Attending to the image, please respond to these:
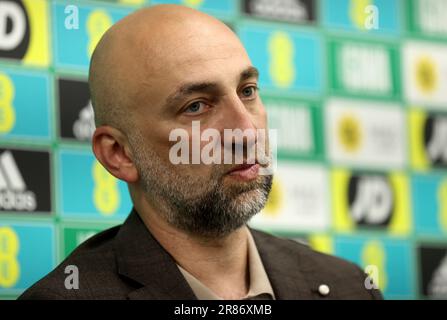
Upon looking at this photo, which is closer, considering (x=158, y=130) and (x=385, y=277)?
(x=158, y=130)

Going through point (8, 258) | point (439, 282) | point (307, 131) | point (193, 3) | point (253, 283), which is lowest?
point (253, 283)

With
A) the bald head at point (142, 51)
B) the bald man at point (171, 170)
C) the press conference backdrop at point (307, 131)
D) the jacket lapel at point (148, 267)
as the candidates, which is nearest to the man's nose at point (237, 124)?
the bald man at point (171, 170)

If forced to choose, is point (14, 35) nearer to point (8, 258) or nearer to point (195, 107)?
point (8, 258)

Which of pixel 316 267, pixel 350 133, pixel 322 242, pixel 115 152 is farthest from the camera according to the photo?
pixel 350 133

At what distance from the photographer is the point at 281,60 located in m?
2.66

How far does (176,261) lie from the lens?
177cm

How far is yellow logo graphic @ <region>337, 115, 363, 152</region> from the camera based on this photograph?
275 cm

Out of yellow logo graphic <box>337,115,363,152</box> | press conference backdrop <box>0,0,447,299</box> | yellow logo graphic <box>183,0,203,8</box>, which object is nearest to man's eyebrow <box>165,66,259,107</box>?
press conference backdrop <box>0,0,447,299</box>

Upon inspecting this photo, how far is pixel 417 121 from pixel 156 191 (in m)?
1.35

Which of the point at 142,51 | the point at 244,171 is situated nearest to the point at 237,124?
the point at 244,171

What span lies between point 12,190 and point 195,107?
0.65 meters
